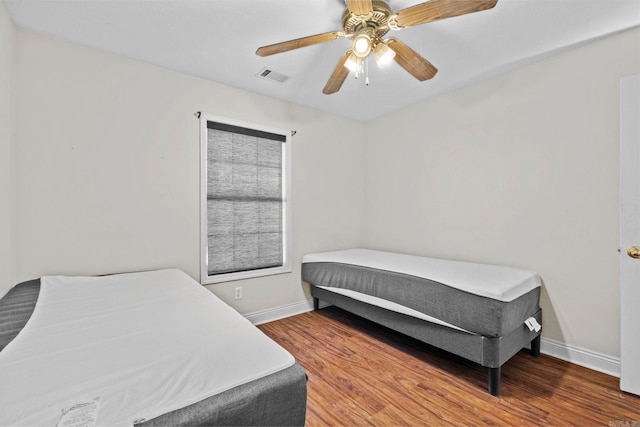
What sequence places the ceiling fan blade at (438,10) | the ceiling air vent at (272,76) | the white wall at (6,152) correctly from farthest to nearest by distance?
the ceiling air vent at (272,76) < the white wall at (6,152) < the ceiling fan blade at (438,10)

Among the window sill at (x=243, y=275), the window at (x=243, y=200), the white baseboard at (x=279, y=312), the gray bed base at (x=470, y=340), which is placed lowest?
the white baseboard at (x=279, y=312)

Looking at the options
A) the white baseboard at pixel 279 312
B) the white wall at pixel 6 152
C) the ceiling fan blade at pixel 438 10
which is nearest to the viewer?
the ceiling fan blade at pixel 438 10

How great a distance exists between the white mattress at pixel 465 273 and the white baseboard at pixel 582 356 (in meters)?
0.50

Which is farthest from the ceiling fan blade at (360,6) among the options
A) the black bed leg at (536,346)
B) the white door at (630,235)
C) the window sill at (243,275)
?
the black bed leg at (536,346)

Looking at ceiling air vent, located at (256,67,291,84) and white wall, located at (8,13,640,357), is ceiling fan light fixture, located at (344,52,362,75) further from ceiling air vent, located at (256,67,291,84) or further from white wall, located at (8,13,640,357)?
white wall, located at (8,13,640,357)

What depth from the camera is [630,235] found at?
1828 millimetres

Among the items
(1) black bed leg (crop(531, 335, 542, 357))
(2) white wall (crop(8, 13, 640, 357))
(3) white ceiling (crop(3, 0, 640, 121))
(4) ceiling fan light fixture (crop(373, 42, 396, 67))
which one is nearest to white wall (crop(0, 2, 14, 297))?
(2) white wall (crop(8, 13, 640, 357))

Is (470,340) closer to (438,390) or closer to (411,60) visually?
(438,390)

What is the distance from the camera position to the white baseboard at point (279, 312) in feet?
9.66

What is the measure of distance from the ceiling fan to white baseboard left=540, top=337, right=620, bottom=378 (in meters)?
2.33

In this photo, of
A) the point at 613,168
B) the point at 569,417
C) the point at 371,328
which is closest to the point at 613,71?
the point at 613,168

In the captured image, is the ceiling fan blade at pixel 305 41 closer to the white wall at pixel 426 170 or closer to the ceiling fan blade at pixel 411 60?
the ceiling fan blade at pixel 411 60

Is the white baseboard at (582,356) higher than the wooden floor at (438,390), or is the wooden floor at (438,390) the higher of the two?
the white baseboard at (582,356)

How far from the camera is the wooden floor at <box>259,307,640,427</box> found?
63.1 inches
